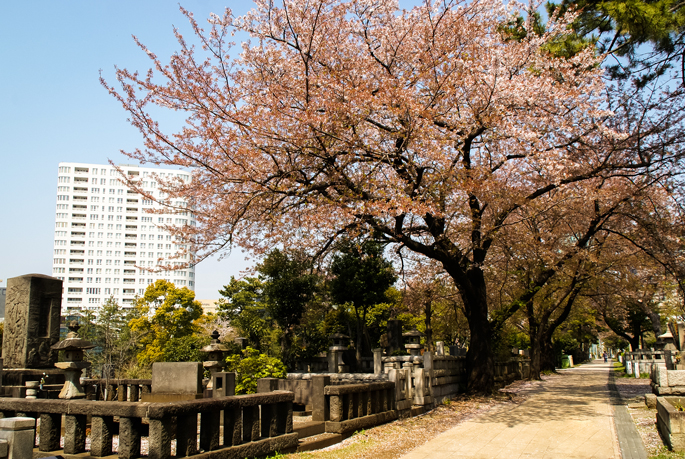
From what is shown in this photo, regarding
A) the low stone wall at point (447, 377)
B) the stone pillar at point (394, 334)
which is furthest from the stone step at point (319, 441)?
the stone pillar at point (394, 334)

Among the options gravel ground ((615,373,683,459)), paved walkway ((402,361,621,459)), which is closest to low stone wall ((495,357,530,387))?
gravel ground ((615,373,683,459))

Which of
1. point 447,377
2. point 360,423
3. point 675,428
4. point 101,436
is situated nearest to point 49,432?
point 101,436

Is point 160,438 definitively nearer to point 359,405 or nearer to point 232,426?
point 232,426

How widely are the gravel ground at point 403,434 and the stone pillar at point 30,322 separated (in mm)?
7693

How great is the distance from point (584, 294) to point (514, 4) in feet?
55.5

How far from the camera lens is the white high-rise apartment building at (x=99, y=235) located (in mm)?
106625

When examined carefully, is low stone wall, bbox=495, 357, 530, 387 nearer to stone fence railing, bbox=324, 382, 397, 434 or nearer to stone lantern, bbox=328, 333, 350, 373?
stone lantern, bbox=328, 333, 350, 373

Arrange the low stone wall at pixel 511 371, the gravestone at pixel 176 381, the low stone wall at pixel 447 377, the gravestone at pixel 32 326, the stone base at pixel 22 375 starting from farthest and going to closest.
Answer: the low stone wall at pixel 511 371 < the low stone wall at pixel 447 377 < the gravestone at pixel 32 326 < the stone base at pixel 22 375 < the gravestone at pixel 176 381

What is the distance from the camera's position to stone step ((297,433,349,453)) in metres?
7.28

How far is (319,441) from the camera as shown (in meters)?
7.57

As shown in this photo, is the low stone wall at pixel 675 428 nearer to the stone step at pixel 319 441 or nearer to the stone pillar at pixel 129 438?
the stone step at pixel 319 441

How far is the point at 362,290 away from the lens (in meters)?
25.3

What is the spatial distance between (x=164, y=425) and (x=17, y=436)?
1315 mm

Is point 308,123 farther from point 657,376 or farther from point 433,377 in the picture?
point 657,376
